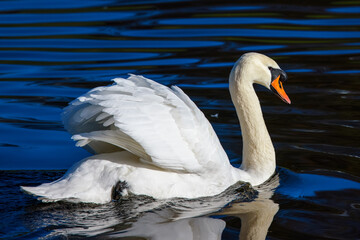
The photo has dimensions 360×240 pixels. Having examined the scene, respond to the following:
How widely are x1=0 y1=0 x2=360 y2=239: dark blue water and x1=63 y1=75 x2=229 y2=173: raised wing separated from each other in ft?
1.32

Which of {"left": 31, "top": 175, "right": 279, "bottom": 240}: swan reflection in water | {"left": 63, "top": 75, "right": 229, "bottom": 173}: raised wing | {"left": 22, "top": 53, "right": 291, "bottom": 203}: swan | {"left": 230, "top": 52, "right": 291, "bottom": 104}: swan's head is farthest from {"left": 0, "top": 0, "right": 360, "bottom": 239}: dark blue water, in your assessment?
{"left": 230, "top": 52, "right": 291, "bottom": 104}: swan's head

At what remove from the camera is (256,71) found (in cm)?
678

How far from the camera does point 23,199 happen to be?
6121 mm

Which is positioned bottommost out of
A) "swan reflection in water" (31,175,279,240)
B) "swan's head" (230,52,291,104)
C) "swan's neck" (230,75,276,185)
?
"swan reflection in water" (31,175,279,240)

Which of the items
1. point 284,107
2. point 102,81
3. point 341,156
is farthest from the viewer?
point 102,81

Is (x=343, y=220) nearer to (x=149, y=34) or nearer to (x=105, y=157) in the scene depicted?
(x=105, y=157)

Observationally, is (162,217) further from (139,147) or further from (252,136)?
(252,136)

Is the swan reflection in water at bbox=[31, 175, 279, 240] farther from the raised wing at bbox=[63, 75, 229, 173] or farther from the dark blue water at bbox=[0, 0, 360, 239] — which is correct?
the raised wing at bbox=[63, 75, 229, 173]

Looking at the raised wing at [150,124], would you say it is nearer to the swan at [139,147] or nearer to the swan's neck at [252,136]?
the swan at [139,147]

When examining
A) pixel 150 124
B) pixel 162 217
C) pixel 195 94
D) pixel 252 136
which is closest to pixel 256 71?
pixel 252 136

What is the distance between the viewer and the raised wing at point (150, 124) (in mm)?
5754

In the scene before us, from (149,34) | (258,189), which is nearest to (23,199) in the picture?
(258,189)

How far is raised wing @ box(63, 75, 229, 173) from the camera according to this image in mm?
5754

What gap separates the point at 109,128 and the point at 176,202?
0.85m
